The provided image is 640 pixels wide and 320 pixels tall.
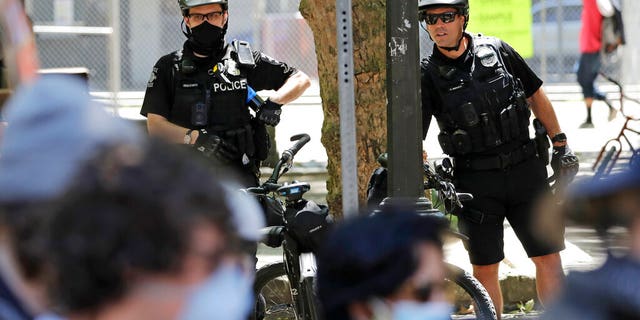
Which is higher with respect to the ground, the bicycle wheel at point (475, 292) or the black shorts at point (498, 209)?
the black shorts at point (498, 209)

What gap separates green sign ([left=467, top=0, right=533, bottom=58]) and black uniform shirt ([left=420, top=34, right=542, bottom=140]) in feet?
16.9

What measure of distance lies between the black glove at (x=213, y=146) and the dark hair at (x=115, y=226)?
4.11 metres

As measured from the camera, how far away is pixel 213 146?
568cm

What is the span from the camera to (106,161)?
1504 millimetres

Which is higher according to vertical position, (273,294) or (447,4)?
(447,4)

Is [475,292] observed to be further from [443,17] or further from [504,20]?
[504,20]

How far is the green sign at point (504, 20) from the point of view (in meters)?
11.4

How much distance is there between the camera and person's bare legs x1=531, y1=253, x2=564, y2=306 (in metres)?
5.96

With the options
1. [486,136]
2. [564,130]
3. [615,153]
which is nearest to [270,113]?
[486,136]

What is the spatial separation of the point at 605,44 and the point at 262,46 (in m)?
3.94

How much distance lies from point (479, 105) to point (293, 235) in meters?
1.14

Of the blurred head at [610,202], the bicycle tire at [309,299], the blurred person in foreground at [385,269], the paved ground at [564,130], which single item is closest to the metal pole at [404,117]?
the bicycle tire at [309,299]

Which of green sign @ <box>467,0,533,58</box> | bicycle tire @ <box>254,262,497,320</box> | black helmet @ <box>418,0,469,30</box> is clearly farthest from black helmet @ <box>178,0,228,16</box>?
green sign @ <box>467,0,533,58</box>

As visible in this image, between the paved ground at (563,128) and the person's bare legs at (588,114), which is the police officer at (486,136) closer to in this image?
the paved ground at (563,128)
